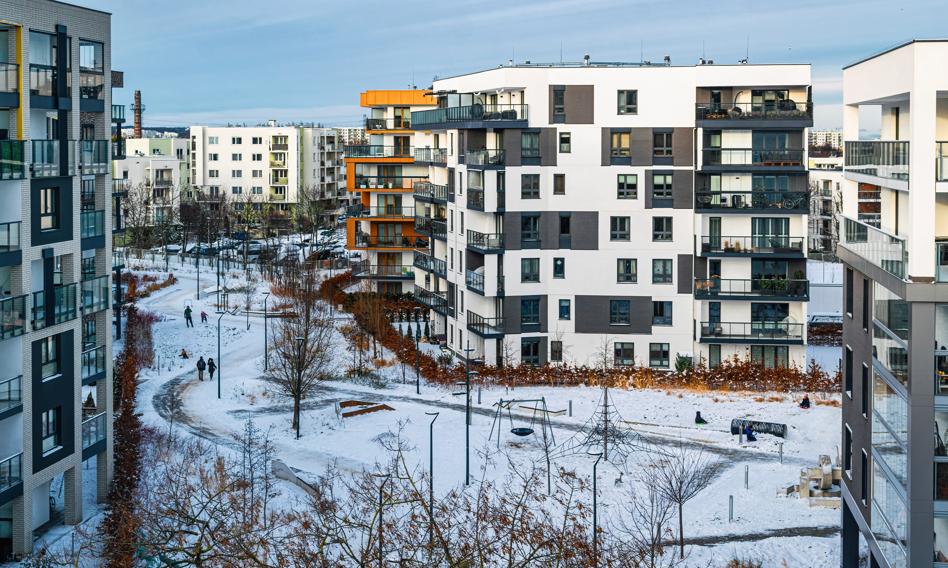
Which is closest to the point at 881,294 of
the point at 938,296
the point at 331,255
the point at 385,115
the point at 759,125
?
the point at 938,296

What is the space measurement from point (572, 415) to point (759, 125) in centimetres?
1525

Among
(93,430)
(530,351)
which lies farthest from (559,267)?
(93,430)

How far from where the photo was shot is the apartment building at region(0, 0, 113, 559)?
1138 inches

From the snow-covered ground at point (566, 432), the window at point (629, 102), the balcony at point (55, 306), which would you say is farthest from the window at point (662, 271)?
the balcony at point (55, 306)

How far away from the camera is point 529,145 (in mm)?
52094

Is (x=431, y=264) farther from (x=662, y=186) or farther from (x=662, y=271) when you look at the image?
(x=662, y=186)

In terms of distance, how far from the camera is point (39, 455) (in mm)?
29953

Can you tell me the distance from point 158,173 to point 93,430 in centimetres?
9136

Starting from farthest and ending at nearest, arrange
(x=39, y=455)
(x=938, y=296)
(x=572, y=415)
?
(x=572, y=415)
(x=39, y=455)
(x=938, y=296)

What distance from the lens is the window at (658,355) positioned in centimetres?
5247

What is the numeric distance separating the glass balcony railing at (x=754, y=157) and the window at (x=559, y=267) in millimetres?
7336

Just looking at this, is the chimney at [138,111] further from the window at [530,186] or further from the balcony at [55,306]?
the balcony at [55,306]

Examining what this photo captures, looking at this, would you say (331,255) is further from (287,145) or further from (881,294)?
(881,294)

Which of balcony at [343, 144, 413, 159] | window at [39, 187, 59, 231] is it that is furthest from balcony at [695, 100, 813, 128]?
window at [39, 187, 59, 231]
